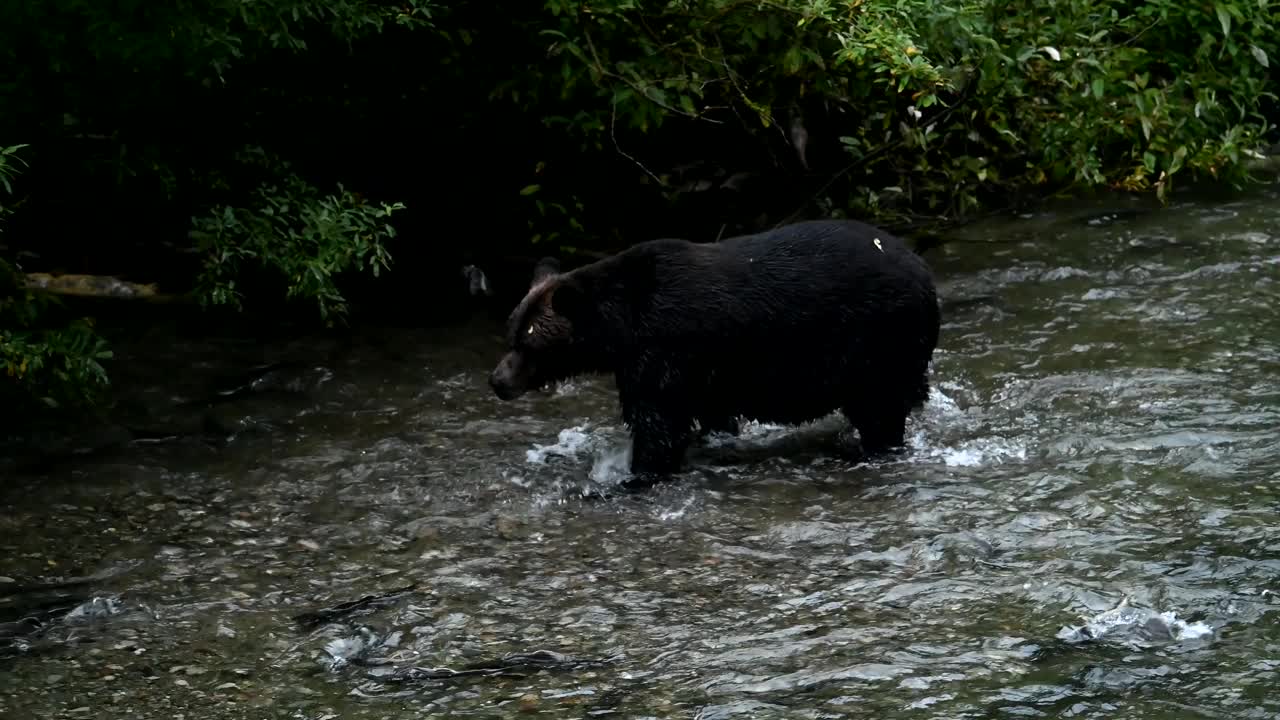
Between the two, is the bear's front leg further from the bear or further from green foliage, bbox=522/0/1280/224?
green foliage, bbox=522/0/1280/224

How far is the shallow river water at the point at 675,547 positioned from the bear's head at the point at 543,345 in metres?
0.45

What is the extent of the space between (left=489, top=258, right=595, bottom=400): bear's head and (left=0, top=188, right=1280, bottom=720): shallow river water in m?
0.45

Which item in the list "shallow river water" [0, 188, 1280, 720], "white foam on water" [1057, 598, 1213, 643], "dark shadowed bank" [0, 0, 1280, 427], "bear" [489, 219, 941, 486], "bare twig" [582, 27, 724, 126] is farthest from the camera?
"bare twig" [582, 27, 724, 126]

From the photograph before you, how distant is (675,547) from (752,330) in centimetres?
132

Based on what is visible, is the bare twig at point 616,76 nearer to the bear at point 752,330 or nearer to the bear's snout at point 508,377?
the bear at point 752,330

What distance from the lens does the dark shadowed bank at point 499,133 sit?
8586 mm

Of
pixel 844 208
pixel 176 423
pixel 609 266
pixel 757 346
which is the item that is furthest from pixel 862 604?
pixel 844 208

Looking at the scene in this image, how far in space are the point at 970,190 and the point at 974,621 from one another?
7069 millimetres

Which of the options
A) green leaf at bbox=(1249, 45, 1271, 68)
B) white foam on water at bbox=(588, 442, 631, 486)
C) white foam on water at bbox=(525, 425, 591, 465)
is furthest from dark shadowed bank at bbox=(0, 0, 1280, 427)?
white foam on water at bbox=(588, 442, 631, 486)

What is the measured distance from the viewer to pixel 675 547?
6820 millimetres

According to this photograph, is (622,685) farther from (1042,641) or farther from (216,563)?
(216,563)

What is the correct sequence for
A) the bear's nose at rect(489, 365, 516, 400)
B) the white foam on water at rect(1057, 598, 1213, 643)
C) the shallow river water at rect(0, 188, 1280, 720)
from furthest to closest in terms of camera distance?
the bear's nose at rect(489, 365, 516, 400)
the white foam on water at rect(1057, 598, 1213, 643)
the shallow river water at rect(0, 188, 1280, 720)

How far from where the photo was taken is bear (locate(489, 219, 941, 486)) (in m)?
7.58

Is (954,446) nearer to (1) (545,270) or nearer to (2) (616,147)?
(1) (545,270)
